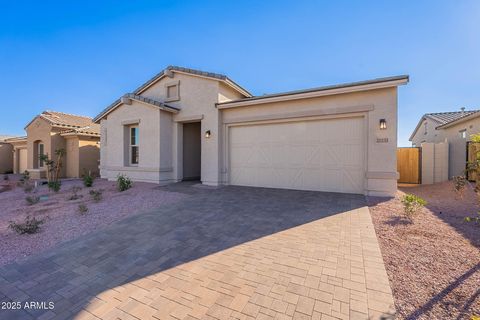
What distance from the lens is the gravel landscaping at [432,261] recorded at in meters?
2.33

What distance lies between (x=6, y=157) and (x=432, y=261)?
111 ft

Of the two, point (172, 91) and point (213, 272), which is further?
point (172, 91)

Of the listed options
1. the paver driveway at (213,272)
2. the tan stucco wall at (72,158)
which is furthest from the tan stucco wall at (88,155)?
the paver driveway at (213,272)

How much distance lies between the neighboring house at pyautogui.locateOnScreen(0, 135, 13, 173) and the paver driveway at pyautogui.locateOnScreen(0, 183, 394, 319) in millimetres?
27383

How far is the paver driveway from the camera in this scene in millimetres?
2404

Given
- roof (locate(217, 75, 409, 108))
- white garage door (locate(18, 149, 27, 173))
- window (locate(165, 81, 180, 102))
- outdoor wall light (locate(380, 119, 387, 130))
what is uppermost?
window (locate(165, 81, 180, 102))

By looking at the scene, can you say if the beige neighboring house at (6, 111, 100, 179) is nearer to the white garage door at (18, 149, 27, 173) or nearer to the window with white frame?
the white garage door at (18, 149, 27, 173)

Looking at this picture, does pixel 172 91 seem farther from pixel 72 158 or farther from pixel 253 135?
pixel 72 158

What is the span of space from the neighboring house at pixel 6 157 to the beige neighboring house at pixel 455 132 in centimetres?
3670

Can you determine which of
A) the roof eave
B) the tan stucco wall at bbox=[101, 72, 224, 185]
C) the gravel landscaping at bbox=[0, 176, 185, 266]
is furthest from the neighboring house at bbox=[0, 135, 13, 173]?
the roof eave

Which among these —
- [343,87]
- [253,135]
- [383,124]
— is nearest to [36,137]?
[253,135]

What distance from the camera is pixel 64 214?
242 inches

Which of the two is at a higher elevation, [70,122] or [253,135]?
[70,122]

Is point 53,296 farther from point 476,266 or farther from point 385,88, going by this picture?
point 385,88
